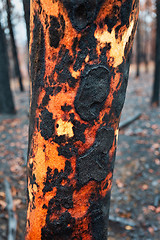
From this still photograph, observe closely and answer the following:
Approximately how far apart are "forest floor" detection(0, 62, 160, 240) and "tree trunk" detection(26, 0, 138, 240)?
238 cm

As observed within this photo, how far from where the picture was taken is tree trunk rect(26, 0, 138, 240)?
3.00 feet

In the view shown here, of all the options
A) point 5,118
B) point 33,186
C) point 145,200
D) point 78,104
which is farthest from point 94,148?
point 5,118

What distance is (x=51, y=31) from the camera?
938 mm

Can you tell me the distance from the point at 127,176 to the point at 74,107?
4172mm

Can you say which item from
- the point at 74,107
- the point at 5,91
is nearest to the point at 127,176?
the point at 74,107

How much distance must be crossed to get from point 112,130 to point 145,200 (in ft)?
11.7

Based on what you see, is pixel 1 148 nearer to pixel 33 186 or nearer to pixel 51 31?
pixel 33 186

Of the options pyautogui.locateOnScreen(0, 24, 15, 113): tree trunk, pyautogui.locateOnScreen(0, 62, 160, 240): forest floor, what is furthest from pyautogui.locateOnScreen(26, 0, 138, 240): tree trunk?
pyautogui.locateOnScreen(0, 24, 15, 113): tree trunk

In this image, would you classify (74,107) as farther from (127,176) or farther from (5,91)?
(5,91)

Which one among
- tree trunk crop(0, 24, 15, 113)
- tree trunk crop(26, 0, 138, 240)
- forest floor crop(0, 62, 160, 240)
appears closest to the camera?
tree trunk crop(26, 0, 138, 240)

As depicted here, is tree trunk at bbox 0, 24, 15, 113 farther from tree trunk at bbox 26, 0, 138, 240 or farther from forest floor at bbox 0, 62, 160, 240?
tree trunk at bbox 26, 0, 138, 240

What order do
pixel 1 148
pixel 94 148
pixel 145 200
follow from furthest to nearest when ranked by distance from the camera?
pixel 1 148, pixel 145 200, pixel 94 148

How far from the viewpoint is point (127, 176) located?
4.69 meters

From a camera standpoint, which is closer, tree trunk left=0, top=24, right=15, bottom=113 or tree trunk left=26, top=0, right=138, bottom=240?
tree trunk left=26, top=0, right=138, bottom=240
